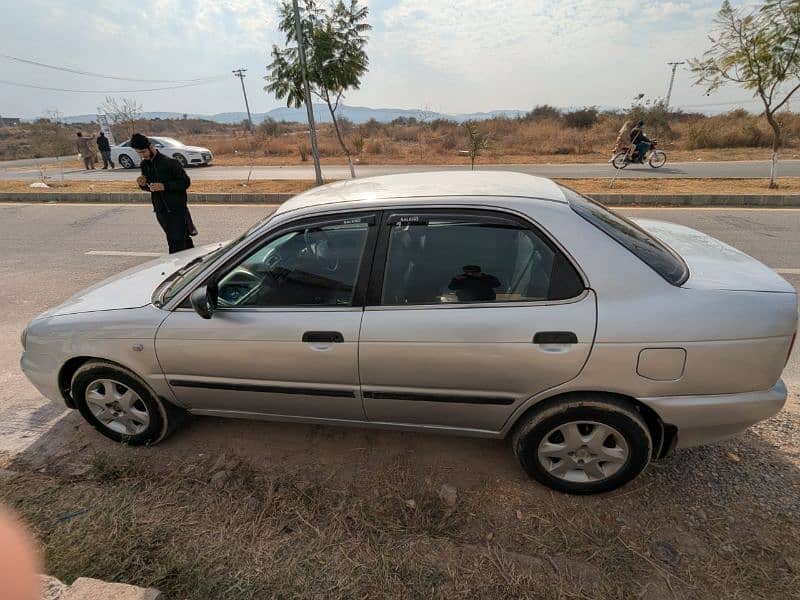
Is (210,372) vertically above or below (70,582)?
above

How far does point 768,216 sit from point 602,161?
1253cm

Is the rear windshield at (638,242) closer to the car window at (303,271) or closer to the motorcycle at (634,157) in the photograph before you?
the car window at (303,271)

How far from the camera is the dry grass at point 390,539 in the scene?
1.83m

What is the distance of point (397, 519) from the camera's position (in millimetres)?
2203

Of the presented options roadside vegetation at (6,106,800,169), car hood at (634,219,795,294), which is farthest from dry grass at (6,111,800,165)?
car hood at (634,219,795,294)

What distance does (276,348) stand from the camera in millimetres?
2324

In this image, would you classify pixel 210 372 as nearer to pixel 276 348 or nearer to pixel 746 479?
pixel 276 348

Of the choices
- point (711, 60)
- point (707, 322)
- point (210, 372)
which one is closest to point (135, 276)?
point (210, 372)

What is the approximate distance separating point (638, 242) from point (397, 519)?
1887mm

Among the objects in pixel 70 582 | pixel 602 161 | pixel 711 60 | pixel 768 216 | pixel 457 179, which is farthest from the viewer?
pixel 602 161

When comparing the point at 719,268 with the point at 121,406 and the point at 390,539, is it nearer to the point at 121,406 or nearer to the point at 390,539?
the point at 390,539

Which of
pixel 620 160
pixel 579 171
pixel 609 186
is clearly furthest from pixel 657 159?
pixel 609 186

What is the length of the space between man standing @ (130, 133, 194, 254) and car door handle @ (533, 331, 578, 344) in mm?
4627

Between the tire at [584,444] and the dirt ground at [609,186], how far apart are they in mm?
9370
